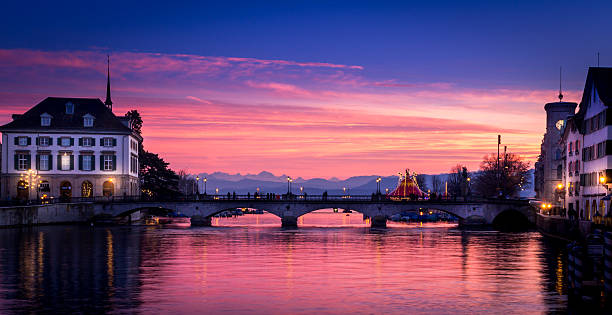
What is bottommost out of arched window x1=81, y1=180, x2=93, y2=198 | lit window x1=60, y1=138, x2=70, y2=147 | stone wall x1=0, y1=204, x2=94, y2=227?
stone wall x1=0, y1=204, x2=94, y2=227

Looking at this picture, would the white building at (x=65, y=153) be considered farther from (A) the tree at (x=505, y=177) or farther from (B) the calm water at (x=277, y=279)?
(A) the tree at (x=505, y=177)

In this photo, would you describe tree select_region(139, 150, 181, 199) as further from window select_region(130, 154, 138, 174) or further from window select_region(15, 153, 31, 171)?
window select_region(15, 153, 31, 171)

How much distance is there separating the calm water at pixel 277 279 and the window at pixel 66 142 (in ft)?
197

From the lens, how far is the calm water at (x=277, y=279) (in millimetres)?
30391

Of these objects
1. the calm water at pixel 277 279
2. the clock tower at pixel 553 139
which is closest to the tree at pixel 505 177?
the clock tower at pixel 553 139

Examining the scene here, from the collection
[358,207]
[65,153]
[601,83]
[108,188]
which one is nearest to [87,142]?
[65,153]

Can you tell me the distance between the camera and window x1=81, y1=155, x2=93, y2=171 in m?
124

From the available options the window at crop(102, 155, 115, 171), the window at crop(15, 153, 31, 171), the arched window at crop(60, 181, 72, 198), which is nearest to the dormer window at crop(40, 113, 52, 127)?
the window at crop(15, 153, 31, 171)

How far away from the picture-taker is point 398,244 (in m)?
70.9

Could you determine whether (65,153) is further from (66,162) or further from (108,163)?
(108,163)

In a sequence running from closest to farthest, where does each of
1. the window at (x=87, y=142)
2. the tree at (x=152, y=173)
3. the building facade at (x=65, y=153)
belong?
1. the building facade at (x=65, y=153)
2. the window at (x=87, y=142)
3. the tree at (x=152, y=173)

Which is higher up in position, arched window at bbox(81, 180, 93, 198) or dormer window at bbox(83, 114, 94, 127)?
dormer window at bbox(83, 114, 94, 127)

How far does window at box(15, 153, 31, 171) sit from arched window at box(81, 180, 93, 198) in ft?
28.0

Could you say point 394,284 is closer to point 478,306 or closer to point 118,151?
point 478,306
